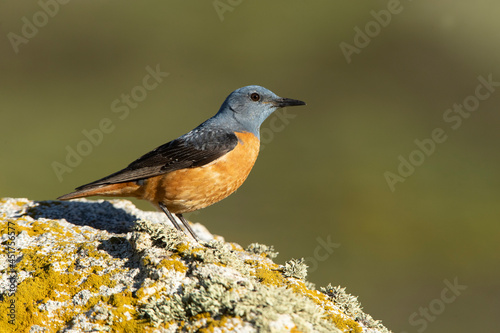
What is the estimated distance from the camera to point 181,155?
24.8 feet

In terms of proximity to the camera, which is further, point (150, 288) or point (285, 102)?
point (285, 102)

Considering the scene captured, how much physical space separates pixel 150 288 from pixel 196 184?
97.6 inches

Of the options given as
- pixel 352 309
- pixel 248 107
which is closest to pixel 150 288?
pixel 352 309

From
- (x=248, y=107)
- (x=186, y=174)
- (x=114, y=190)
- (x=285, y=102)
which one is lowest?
(x=186, y=174)

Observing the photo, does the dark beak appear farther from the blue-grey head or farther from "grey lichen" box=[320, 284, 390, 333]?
"grey lichen" box=[320, 284, 390, 333]

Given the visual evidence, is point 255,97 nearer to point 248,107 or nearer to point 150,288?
point 248,107

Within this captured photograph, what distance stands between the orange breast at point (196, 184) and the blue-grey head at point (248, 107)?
0.85m

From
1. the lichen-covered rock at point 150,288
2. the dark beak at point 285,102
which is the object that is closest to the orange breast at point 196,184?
the lichen-covered rock at point 150,288

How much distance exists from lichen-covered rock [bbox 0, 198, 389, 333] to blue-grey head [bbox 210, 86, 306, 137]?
2.59 m

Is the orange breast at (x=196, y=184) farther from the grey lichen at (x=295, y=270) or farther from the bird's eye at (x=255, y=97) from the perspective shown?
the grey lichen at (x=295, y=270)

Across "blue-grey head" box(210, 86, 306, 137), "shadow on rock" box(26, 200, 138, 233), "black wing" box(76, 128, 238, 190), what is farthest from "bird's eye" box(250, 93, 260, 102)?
"shadow on rock" box(26, 200, 138, 233)

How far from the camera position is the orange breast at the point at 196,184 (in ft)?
23.9

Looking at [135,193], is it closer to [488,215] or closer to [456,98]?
[488,215]

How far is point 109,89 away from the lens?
2558 cm
